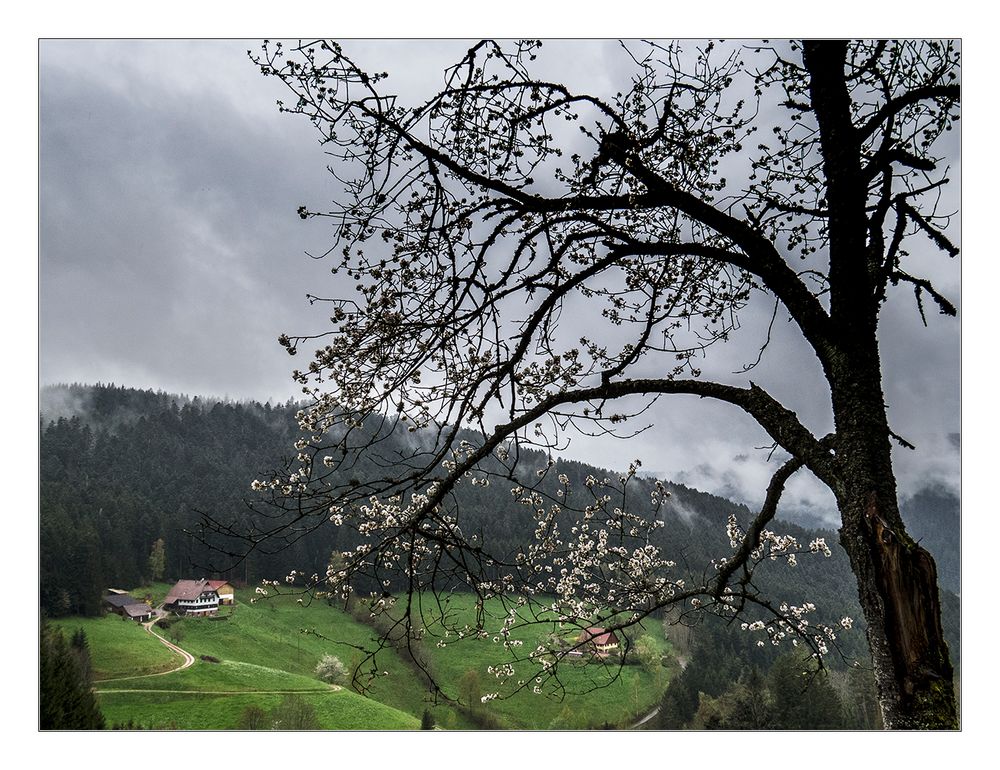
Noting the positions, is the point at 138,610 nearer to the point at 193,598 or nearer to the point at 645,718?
the point at 193,598

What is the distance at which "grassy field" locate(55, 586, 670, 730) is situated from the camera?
11.0 feet

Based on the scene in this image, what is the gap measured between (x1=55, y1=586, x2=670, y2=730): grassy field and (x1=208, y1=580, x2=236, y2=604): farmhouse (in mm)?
48

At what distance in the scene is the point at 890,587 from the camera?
210cm

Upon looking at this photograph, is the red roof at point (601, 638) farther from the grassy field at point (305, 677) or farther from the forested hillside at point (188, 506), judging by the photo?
the forested hillside at point (188, 506)

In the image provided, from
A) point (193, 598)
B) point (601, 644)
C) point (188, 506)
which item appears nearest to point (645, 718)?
point (601, 644)

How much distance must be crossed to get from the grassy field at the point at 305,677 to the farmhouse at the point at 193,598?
0.16ft

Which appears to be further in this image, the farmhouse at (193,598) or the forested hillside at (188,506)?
the farmhouse at (193,598)

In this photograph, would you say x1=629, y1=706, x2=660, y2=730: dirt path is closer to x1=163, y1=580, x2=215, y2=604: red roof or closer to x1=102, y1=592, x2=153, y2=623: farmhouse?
x1=163, y1=580, x2=215, y2=604: red roof

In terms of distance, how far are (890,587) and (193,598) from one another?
3.01m

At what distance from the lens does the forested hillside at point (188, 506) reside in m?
3.34

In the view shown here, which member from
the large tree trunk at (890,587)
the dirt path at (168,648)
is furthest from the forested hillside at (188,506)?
the large tree trunk at (890,587)

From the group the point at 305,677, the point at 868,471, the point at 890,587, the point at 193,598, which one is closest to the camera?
the point at 890,587

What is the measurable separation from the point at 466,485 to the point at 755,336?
5.11 feet
